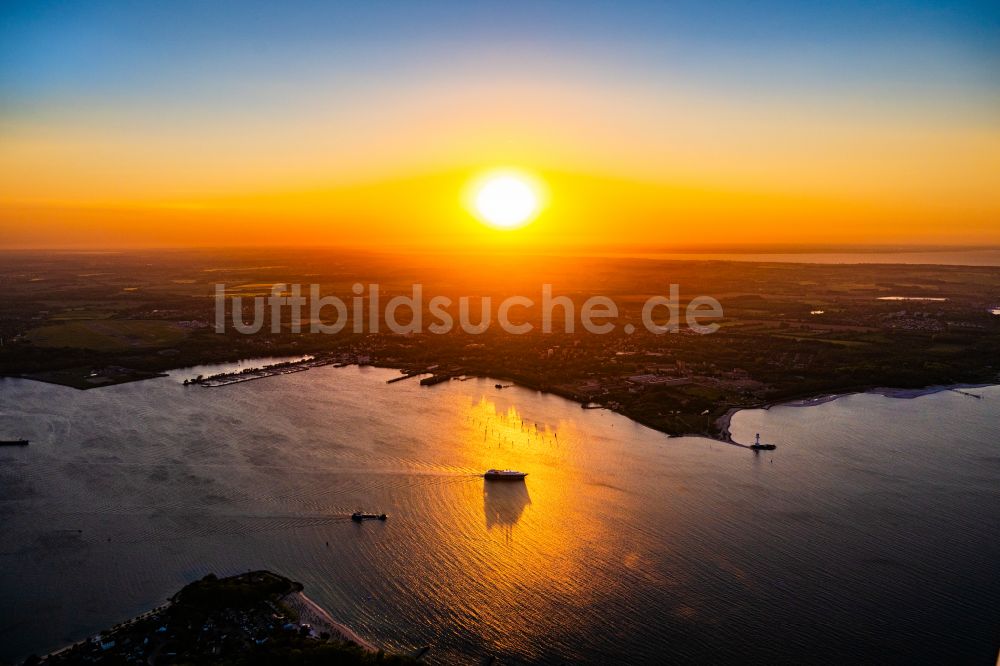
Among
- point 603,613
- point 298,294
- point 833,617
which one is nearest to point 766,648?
point 833,617

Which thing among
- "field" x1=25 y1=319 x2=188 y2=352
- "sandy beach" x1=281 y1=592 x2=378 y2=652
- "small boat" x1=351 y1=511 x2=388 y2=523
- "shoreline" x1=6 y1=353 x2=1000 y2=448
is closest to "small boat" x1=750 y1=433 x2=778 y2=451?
"shoreline" x1=6 y1=353 x2=1000 y2=448

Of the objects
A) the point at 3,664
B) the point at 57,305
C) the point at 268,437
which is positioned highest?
the point at 57,305

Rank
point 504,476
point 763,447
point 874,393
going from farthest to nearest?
point 874,393
point 763,447
point 504,476

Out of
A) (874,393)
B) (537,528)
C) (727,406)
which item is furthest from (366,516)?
(874,393)

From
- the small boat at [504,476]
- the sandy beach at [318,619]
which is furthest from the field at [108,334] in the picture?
the sandy beach at [318,619]

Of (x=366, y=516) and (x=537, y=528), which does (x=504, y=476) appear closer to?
(x=537, y=528)

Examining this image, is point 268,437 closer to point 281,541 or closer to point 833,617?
point 281,541

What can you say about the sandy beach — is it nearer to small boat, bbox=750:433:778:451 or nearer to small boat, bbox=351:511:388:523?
small boat, bbox=351:511:388:523
